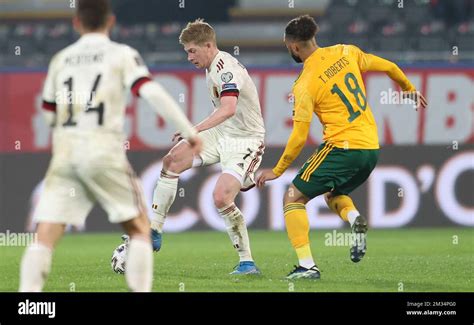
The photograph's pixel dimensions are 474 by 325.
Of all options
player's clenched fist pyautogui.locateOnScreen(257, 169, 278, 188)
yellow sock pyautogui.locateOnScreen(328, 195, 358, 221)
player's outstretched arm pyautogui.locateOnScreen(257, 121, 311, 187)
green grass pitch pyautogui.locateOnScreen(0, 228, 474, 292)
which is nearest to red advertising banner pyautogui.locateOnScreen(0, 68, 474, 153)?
green grass pitch pyautogui.locateOnScreen(0, 228, 474, 292)

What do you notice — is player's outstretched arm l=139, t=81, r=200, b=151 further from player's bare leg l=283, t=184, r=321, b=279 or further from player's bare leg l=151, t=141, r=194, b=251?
player's bare leg l=151, t=141, r=194, b=251

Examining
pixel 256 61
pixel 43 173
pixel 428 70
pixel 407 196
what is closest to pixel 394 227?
pixel 407 196

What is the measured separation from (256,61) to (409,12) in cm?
298

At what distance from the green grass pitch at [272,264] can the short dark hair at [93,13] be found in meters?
2.29

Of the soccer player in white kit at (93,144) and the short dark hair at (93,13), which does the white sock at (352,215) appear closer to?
the soccer player in white kit at (93,144)

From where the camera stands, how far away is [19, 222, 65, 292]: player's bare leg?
5.86 m

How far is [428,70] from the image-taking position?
44.7ft

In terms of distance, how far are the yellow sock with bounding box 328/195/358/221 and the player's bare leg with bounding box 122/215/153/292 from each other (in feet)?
8.50

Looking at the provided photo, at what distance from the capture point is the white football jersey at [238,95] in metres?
8.47

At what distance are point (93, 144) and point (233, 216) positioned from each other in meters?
2.78

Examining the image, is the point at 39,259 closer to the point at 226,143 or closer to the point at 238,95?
the point at 238,95

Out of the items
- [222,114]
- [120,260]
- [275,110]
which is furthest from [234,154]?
[275,110]

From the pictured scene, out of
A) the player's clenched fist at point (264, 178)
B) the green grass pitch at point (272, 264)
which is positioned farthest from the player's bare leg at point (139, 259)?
the player's clenched fist at point (264, 178)
